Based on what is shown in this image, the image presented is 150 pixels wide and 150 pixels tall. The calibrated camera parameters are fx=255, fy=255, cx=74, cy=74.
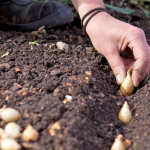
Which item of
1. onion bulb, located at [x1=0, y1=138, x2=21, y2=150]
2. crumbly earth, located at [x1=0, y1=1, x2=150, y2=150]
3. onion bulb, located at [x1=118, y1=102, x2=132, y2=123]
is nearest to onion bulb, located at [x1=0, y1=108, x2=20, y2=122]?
crumbly earth, located at [x1=0, y1=1, x2=150, y2=150]

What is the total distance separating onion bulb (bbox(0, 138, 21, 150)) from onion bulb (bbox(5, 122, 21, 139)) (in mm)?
53

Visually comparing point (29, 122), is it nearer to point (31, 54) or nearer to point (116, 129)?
point (116, 129)

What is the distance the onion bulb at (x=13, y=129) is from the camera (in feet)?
3.34

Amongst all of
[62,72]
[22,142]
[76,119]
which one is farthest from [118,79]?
[22,142]

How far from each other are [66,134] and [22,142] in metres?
0.18

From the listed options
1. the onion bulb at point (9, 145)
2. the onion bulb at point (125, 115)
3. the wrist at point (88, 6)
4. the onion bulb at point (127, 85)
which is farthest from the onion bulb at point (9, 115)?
the wrist at point (88, 6)

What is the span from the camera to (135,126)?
1211mm

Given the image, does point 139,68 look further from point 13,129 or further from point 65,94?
point 13,129

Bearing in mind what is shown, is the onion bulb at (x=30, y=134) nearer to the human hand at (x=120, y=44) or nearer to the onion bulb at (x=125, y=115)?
the onion bulb at (x=125, y=115)

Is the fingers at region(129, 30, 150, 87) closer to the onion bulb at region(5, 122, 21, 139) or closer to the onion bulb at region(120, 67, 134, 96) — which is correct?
the onion bulb at region(120, 67, 134, 96)

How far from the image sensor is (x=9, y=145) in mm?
949

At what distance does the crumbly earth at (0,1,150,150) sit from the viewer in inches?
41.4

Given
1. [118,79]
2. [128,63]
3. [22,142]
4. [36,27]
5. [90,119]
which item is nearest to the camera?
→ [22,142]

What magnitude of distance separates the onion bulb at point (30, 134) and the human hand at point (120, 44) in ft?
2.16
